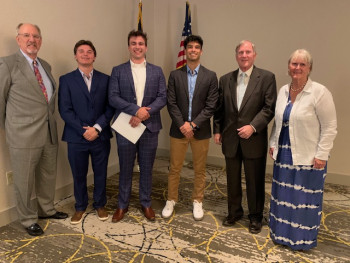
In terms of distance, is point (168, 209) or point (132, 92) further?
point (168, 209)

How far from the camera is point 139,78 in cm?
264

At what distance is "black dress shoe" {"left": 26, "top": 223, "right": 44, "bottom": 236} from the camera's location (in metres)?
2.49

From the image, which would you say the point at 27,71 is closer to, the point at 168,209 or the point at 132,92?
the point at 132,92

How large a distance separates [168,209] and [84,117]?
3.87ft

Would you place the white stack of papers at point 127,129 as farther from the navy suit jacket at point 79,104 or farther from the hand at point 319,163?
the hand at point 319,163

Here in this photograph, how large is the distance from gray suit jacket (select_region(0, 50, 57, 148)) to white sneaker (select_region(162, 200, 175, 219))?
1.31 metres

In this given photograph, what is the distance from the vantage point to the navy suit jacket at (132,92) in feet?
8.44

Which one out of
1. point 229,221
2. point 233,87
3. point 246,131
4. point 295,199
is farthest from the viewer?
point 229,221

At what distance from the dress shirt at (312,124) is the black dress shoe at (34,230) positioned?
2.14 metres

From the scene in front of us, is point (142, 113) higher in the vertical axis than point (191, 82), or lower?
lower

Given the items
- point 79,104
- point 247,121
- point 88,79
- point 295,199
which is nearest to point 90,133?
point 79,104

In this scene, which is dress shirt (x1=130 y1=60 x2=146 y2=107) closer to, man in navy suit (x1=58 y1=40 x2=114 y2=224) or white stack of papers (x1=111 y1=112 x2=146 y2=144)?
white stack of papers (x1=111 y1=112 x2=146 y2=144)

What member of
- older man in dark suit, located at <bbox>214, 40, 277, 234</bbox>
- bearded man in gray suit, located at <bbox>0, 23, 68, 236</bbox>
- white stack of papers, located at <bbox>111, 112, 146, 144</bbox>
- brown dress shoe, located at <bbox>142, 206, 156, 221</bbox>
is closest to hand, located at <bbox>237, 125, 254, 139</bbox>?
older man in dark suit, located at <bbox>214, 40, 277, 234</bbox>

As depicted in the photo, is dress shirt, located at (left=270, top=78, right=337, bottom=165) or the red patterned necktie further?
the red patterned necktie
